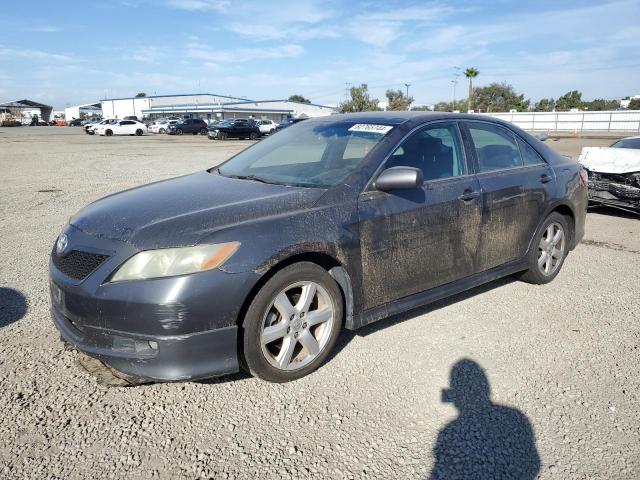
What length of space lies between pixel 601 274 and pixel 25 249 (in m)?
6.52

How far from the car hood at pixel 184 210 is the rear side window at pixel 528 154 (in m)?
2.43

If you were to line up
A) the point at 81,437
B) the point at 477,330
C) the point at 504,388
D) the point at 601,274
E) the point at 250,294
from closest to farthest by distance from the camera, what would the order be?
the point at 81,437, the point at 250,294, the point at 504,388, the point at 477,330, the point at 601,274

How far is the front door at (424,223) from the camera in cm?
344

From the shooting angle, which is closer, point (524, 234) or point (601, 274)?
point (524, 234)

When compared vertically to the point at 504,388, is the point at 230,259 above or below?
above

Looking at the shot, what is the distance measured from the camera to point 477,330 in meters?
3.97

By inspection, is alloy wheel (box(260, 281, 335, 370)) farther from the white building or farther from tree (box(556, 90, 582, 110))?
the white building

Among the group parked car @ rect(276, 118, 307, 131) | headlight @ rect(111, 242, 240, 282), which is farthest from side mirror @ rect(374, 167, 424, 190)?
parked car @ rect(276, 118, 307, 131)

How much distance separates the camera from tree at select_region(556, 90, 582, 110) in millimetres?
100625

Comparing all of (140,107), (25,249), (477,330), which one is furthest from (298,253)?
(140,107)

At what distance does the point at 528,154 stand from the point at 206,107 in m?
83.2

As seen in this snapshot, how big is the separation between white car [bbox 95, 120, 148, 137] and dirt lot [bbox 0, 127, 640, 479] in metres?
41.4

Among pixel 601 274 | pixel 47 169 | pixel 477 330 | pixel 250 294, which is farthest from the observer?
pixel 47 169

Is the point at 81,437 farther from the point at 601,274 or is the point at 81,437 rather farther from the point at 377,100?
the point at 377,100
